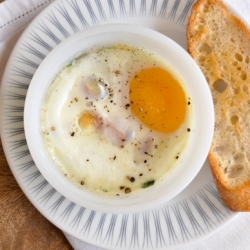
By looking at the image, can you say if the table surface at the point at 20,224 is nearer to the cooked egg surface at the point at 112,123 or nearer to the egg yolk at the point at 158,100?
the cooked egg surface at the point at 112,123

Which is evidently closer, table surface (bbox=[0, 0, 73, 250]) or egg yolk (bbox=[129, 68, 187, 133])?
egg yolk (bbox=[129, 68, 187, 133])

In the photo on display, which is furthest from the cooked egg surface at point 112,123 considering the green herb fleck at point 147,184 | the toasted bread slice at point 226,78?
the toasted bread slice at point 226,78

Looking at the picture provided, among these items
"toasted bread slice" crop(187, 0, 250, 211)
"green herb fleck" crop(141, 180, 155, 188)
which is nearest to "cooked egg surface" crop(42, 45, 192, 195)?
"green herb fleck" crop(141, 180, 155, 188)

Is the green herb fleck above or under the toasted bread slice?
under

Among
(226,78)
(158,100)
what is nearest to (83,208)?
(158,100)

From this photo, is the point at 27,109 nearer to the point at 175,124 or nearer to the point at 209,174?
the point at 175,124

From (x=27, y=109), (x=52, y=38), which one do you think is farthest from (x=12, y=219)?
(x=52, y=38)

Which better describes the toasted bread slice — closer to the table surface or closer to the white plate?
the white plate
